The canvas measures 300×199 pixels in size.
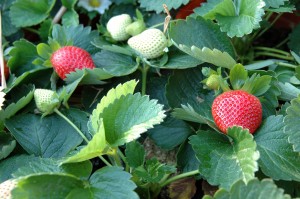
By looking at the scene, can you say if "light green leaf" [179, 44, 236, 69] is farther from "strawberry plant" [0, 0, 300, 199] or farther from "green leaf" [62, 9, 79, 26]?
"green leaf" [62, 9, 79, 26]

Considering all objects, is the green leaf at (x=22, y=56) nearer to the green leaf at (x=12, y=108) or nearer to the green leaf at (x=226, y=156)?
the green leaf at (x=12, y=108)

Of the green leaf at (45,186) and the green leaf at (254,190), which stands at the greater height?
the green leaf at (45,186)

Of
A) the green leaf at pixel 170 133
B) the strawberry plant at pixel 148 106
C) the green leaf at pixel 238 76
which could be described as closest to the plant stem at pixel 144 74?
the strawberry plant at pixel 148 106

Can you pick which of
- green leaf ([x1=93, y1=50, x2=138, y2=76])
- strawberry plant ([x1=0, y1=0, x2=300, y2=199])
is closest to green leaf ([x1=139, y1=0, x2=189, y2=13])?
strawberry plant ([x1=0, y1=0, x2=300, y2=199])

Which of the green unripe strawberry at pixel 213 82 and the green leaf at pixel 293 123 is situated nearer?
the green leaf at pixel 293 123

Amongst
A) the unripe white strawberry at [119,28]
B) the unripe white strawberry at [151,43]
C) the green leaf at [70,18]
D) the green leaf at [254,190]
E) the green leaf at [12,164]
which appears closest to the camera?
the green leaf at [254,190]

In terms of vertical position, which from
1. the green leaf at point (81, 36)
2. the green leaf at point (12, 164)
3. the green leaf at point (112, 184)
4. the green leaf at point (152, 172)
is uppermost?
the green leaf at point (81, 36)

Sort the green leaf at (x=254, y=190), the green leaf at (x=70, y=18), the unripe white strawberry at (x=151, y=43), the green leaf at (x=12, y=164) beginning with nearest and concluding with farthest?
the green leaf at (x=254, y=190)
the green leaf at (x=12, y=164)
the unripe white strawberry at (x=151, y=43)
the green leaf at (x=70, y=18)
